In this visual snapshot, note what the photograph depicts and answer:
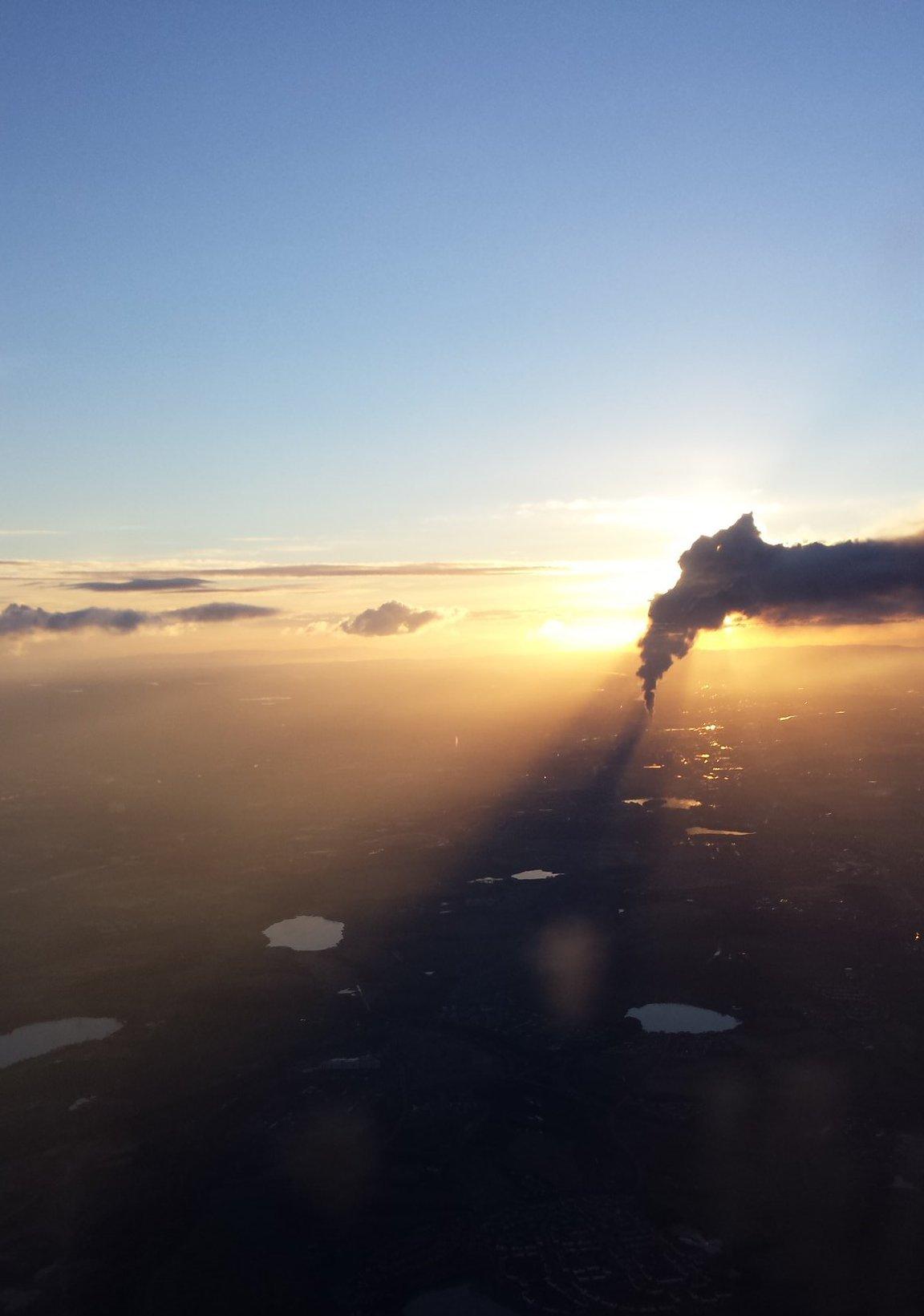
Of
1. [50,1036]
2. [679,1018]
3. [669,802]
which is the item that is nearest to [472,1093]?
[679,1018]

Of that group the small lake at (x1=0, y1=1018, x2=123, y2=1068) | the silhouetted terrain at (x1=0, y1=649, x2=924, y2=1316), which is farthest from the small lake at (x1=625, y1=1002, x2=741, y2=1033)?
the small lake at (x1=0, y1=1018, x2=123, y2=1068)

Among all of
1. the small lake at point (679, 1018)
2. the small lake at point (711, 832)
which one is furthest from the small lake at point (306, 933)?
the small lake at point (711, 832)

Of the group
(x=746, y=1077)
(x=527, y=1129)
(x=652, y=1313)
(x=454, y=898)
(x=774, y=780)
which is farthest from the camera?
(x=774, y=780)

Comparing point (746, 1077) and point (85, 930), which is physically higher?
point (746, 1077)

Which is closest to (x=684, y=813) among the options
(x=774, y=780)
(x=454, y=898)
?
(x=774, y=780)

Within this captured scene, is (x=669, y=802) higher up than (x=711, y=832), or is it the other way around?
(x=711, y=832)

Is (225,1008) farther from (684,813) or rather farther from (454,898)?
(684,813)

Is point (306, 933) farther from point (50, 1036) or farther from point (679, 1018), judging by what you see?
point (679, 1018)
